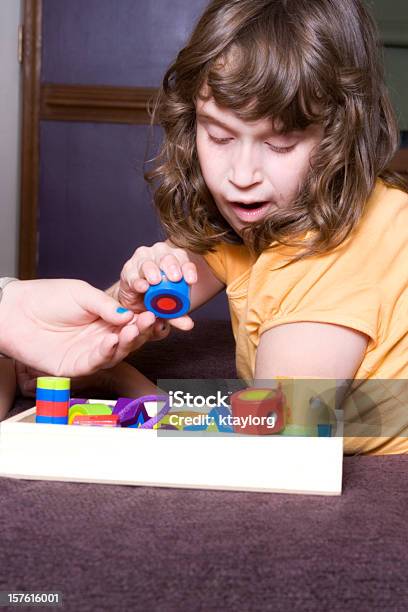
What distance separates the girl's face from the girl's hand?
0.33ft

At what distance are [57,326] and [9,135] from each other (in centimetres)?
216

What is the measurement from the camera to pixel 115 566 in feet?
1.88

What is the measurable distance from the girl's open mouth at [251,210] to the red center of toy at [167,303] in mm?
202

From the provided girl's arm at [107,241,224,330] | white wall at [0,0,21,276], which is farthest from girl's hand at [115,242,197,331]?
white wall at [0,0,21,276]

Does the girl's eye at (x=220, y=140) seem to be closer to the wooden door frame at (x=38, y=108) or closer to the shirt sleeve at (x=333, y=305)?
the shirt sleeve at (x=333, y=305)

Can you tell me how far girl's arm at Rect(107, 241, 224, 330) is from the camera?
0.89 metres

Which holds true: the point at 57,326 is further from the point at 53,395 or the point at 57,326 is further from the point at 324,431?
the point at 324,431

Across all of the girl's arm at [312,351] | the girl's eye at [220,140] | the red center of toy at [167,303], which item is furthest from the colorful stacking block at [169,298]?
the girl's eye at [220,140]

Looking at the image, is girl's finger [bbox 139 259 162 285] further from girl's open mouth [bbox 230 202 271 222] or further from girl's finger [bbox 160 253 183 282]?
girl's open mouth [bbox 230 202 271 222]

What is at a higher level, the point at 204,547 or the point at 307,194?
the point at 307,194

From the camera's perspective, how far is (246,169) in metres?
0.97

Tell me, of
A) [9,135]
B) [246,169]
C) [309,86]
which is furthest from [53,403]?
[9,135]

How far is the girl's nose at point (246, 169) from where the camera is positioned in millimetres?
971

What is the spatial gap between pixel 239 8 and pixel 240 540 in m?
0.69
